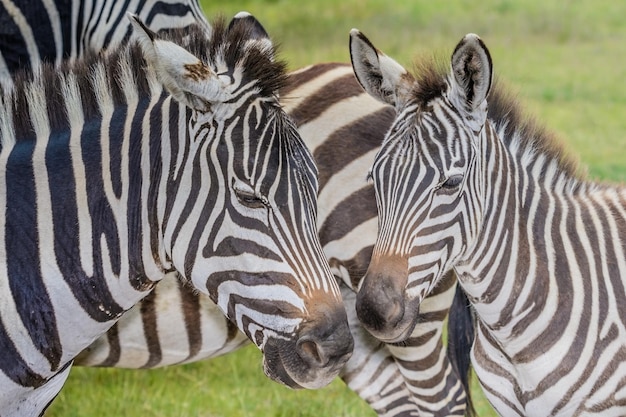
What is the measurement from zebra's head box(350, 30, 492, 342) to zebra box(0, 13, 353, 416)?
1.36 feet

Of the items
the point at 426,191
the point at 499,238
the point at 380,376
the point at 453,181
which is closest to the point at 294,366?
the point at 426,191

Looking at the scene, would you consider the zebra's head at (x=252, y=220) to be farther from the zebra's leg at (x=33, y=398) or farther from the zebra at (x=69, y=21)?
the zebra at (x=69, y=21)

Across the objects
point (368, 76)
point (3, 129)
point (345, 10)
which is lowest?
point (345, 10)

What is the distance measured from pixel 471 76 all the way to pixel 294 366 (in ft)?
5.34

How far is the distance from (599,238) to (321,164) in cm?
156

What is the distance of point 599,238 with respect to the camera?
16.2ft

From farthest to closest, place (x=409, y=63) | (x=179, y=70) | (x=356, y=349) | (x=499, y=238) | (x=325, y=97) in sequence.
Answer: (x=409, y=63)
(x=356, y=349)
(x=325, y=97)
(x=499, y=238)
(x=179, y=70)

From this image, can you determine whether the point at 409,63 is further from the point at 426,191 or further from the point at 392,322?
the point at 392,322

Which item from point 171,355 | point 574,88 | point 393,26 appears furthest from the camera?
point 393,26

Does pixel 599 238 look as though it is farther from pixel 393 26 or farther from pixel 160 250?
pixel 393 26

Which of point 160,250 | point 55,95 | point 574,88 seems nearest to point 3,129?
point 55,95

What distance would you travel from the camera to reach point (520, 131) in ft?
16.5

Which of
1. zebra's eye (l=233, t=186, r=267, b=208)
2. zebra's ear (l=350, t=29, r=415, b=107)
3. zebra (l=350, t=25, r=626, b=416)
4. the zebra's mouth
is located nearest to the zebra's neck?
zebra (l=350, t=25, r=626, b=416)

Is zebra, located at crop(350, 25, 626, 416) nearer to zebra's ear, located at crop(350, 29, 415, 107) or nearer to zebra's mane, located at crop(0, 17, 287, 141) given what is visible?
zebra's ear, located at crop(350, 29, 415, 107)
